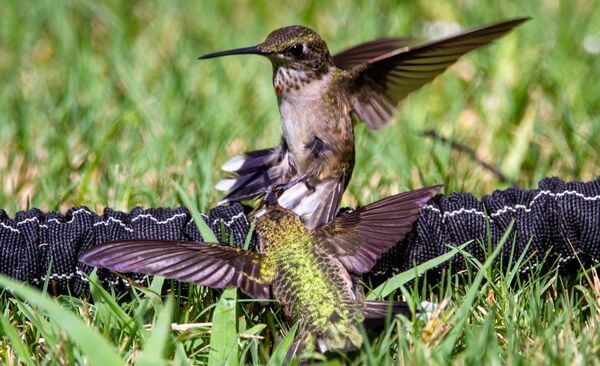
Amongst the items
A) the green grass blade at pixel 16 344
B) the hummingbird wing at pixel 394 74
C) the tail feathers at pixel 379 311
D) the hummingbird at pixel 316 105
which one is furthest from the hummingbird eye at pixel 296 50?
the green grass blade at pixel 16 344

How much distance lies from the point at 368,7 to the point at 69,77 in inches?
69.2

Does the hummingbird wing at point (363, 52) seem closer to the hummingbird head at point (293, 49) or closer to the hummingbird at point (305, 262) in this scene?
the hummingbird head at point (293, 49)

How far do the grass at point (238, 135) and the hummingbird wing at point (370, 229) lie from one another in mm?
192

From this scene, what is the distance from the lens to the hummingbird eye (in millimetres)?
2864

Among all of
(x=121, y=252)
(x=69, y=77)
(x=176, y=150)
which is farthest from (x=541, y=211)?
(x=69, y=77)

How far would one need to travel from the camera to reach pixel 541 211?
2854 millimetres

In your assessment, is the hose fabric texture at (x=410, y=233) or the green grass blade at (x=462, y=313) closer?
the green grass blade at (x=462, y=313)

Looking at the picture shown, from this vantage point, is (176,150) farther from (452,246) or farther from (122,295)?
(452,246)

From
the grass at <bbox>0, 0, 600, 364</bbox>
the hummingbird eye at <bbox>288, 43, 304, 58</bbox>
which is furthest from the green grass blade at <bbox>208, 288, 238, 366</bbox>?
the hummingbird eye at <bbox>288, 43, 304, 58</bbox>

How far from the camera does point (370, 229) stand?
8.75ft

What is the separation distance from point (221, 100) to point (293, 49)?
1767mm

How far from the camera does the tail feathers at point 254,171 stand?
10.3 ft

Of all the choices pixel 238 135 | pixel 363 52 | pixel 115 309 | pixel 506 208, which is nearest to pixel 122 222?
pixel 115 309

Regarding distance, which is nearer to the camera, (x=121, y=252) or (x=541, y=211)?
(x=121, y=252)
